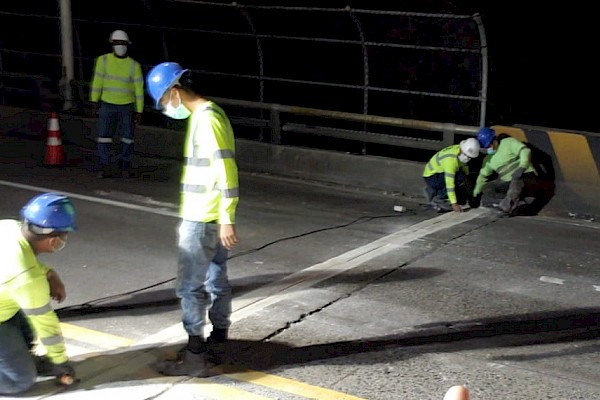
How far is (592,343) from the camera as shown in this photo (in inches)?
237

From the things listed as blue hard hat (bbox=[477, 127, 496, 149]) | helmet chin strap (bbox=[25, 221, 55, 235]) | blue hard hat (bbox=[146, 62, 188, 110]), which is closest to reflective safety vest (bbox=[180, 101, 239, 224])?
blue hard hat (bbox=[146, 62, 188, 110])

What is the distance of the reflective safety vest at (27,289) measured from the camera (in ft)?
15.4

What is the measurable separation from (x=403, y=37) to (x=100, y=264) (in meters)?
10.3

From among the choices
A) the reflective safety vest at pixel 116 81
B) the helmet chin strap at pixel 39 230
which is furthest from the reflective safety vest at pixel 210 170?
the reflective safety vest at pixel 116 81

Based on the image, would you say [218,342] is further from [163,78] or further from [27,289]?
[163,78]

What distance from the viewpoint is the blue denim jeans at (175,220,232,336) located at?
17.1 feet

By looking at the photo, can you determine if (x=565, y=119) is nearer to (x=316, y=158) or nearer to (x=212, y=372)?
(x=316, y=158)

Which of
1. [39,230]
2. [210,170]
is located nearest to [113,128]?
[210,170]

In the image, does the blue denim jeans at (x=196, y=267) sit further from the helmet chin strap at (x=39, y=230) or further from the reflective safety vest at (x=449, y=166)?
the reflective safety vest at (x=449, y=166)

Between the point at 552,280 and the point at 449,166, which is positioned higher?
the point at 449,166

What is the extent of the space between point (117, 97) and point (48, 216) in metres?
6.81

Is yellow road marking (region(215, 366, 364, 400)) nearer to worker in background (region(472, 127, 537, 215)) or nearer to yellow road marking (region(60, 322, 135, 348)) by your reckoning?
yellow road marking (region(60, 322, 135, 348))

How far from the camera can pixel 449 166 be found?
9953 mm

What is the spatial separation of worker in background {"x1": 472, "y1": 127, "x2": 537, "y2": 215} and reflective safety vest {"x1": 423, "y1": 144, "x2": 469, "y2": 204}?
30cm
